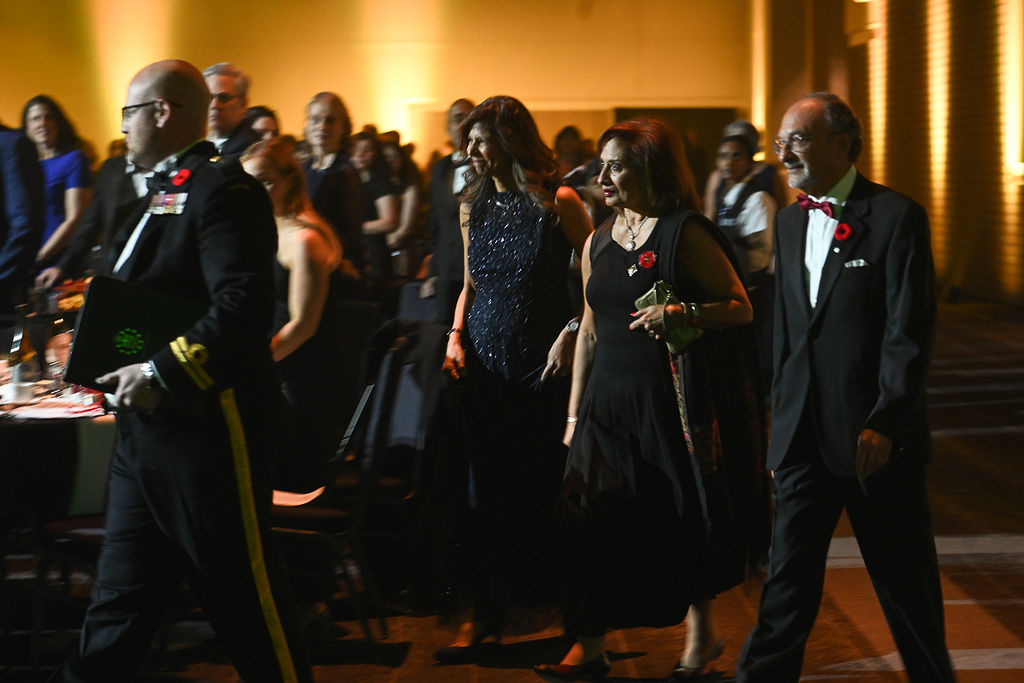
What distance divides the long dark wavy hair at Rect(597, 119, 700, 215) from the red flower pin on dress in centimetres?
138

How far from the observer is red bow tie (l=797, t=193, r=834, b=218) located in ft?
11.2

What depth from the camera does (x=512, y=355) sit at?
4.42m

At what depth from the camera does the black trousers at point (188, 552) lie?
3.06 m

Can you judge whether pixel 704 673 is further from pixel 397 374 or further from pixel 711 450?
pixel 397 374

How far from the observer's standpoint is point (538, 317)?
14.5 ft

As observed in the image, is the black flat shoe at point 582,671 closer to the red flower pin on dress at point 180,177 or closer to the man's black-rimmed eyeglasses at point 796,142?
the man's black-rimmed eyeglasses at point 796,142

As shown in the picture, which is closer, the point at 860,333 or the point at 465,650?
the point at 860,333

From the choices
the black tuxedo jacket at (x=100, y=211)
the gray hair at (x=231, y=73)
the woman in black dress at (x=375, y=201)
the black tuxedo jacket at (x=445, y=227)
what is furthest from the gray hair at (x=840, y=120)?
the woman in black dress at (x=375, y=201)

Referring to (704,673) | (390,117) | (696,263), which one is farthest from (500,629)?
(390,117)

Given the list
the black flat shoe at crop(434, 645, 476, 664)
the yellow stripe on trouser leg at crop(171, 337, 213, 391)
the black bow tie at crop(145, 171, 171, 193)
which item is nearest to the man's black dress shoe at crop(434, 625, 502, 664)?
the black flat shoe at crop(434, 645, 476, 664)

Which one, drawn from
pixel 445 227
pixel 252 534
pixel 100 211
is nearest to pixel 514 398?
pixel 252 534

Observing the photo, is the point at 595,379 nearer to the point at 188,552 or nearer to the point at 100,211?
the point at 188,552

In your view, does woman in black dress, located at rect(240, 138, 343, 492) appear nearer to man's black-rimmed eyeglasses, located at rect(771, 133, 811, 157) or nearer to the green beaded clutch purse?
the green beaded clutch purse

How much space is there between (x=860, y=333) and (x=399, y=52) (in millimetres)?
9472
